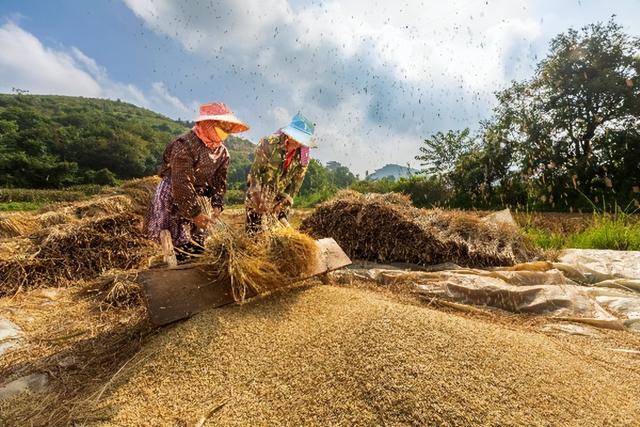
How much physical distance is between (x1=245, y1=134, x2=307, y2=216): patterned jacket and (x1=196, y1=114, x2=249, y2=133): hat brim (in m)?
0.39

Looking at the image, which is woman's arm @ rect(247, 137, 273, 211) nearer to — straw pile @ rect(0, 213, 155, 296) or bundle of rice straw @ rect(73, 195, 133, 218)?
straw pile @ rect(0, 213, 155, 296)

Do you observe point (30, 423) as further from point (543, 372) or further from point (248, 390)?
point (543, 372)

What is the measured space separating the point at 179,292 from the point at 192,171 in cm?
86

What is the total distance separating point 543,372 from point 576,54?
742 inches

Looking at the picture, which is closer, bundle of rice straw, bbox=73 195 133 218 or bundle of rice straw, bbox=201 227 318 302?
bundle of rice straw, bbox=201 227 318 302

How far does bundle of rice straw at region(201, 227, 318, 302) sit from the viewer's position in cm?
215

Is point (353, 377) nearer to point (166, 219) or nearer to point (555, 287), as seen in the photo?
point (166, 219)

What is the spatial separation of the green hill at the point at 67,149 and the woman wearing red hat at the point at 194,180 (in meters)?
18.4

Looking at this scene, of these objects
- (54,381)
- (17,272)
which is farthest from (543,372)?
(17,272)

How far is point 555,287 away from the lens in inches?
130

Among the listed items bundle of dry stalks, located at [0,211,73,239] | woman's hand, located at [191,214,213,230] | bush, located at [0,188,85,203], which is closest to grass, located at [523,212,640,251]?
woman's hand, located at [191,214,213,230]

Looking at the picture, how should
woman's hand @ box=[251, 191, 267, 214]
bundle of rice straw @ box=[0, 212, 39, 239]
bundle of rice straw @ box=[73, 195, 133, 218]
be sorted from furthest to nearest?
bundle of rice straw @ box=[73, 195, 133, 218], bundle of rice straw @ box=[0, 212, 39, 239], woman's hand @ box=[251, 191, 267, 214]

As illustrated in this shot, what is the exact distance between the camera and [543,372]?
65.4 inches

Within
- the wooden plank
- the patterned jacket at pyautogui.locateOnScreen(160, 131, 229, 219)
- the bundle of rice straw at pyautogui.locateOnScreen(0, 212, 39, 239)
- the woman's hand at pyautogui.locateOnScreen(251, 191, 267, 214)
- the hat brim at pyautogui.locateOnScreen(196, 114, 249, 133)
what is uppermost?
the hat brim at pyautogui.locateOnScreen(196, 114, 249, 133)
